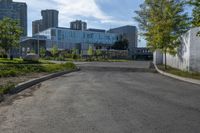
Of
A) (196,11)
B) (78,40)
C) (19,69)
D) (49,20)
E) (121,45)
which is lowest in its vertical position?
(19,69)

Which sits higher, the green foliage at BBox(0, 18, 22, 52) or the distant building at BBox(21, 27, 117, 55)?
the distant building at BBox(21, 27, 117, 55)

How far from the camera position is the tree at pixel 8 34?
4838 centimetres

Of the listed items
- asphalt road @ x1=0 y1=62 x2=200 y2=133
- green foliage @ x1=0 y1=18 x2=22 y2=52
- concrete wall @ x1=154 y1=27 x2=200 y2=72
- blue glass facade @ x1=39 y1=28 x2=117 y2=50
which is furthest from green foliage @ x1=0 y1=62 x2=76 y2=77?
blue glass facade @ x1=39 y1=28 x2=117 y2=50

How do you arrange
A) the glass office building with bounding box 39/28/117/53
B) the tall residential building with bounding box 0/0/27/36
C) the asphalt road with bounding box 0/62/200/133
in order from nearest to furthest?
the asphalt road with bounding box 0/62/200/133 → the tall residential building with bounding box 0/0/27/36 → the glass office building with bounding box 39/28/117/53

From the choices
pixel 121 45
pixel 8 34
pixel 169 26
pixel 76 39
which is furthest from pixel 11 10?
pixel 169 26

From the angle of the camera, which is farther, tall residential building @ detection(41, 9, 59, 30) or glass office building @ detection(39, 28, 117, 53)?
tall residential building @ detection(41, 9, 59, 30)

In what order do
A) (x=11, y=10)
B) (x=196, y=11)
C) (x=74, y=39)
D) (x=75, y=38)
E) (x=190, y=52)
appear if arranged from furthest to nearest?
1. (x=75, y=38)
2. (x=74, y=39)
3. (x=11, y=10)
4. (x=190, y=52)
5. (x=196, y=11)

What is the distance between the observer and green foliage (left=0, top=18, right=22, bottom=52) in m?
48.4

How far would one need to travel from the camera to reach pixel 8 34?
48.9 meters

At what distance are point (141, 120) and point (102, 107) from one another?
209 cm

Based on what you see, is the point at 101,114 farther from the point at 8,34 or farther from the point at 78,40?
the point at 78,40

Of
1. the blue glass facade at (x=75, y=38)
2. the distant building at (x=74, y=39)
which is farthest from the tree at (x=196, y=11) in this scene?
the blue glass facade at (x=75, y=38)

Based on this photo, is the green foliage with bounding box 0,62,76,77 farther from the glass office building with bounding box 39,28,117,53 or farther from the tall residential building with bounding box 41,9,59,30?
the tall residential building with bounding box 41,9,59,30

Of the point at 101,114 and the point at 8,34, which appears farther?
the point at 8,34
